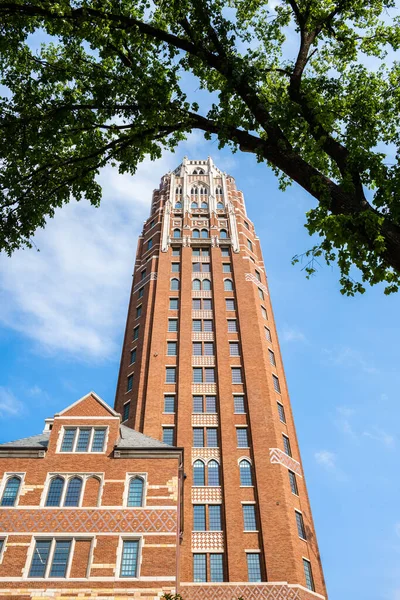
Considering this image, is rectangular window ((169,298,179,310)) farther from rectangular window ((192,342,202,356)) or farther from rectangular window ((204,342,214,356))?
rectangular window ((204,342,214,356))

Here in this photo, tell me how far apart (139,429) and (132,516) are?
14.2 m

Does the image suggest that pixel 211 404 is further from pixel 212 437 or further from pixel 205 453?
pixel 205 453

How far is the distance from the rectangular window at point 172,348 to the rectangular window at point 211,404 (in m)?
5.95

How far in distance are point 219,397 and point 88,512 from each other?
18.2 metres

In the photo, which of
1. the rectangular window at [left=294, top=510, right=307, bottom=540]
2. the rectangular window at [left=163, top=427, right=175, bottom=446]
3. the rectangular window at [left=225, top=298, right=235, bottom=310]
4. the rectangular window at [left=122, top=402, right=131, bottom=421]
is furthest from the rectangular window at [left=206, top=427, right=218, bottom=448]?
the rectangular window at [left=225, top=298, right=235, bottom=310]

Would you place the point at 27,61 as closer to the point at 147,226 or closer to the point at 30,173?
the point at 30,173

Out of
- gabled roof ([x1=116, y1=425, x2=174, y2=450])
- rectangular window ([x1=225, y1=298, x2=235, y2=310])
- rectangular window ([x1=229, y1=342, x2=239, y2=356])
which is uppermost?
rectangular window ([x1=225, y1=298, x2=235, y2=310])

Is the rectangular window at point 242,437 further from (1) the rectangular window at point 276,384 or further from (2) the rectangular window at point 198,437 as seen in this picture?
(1) the rectangular window at point 276,384

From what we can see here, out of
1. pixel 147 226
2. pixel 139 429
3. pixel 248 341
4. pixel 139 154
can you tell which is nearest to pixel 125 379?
pixel 139 429

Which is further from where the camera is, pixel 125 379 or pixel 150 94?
pixel 125 379

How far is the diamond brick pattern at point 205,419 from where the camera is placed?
131 ft

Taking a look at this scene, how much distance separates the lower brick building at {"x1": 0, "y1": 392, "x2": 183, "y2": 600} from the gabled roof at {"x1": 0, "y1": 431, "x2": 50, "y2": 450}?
0.20ft

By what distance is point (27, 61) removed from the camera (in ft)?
57.7

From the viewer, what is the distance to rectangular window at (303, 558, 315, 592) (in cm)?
3225
